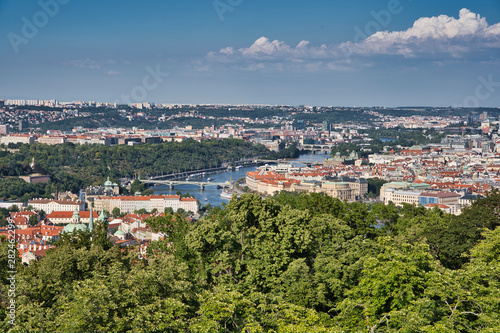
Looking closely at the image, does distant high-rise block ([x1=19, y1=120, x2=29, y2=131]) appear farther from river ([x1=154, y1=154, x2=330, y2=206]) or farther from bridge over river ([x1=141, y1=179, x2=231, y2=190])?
bridge over river ([x1=141, y1=179, x2=231, y2=190])

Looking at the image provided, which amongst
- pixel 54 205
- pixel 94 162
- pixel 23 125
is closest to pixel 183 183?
pixel 94 162

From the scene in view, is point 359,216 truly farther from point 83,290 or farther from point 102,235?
point 83,290

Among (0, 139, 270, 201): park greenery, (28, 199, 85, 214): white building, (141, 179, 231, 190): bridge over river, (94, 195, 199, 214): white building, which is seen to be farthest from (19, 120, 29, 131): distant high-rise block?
(28, 199, 85, 214): white building

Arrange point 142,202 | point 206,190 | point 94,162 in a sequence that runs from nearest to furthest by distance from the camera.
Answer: point 142,202 < point 206,190 < point 94,162

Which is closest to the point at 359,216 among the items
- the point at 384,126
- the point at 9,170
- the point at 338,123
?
the point at 9,170

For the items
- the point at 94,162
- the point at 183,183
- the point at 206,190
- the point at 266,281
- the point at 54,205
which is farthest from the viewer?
the point at 94,162

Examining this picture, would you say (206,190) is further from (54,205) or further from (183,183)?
(54,205)

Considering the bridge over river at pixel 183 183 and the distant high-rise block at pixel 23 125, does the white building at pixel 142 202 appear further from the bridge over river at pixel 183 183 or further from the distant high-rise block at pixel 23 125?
the distant high-rise block at pixel 23 125

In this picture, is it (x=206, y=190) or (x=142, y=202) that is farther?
(x=206, y=190)
